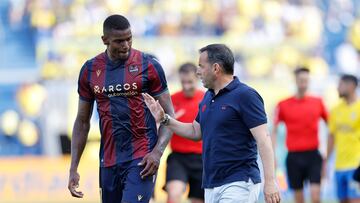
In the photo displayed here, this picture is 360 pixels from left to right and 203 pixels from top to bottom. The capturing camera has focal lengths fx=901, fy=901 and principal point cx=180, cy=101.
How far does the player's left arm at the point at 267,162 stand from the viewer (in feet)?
22.9

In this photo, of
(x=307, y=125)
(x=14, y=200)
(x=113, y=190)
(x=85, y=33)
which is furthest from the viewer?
(x=85, y=33)

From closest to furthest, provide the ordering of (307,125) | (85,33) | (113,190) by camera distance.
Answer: (113,190), (307,125), (85,33)

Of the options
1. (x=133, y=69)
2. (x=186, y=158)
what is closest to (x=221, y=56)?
(x=133, y=69)

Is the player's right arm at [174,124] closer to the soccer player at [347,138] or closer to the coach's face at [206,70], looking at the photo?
the coach's face at [206,70]

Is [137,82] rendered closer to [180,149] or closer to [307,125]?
[180,149]

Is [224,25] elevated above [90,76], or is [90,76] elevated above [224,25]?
[224,25]

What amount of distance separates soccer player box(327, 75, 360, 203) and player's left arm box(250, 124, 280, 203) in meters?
6.40

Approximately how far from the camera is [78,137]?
807 cm

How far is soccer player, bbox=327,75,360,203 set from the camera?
13281 mm

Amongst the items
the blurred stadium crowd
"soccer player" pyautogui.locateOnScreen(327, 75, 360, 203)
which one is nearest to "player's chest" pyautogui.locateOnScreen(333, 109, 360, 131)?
"soccer player" pyautogui.locateOnScreen(327, 75, 360, 203)

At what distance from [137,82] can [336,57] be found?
1457 centimetres

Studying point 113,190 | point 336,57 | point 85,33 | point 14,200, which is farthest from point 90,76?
point 336,57

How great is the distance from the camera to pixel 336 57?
21578 millimetres

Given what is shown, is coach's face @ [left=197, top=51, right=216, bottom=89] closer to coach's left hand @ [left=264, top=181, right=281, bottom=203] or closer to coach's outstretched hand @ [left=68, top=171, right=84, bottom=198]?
coach's left hand @ [left=264, top=181, right=281, bottom=203]
